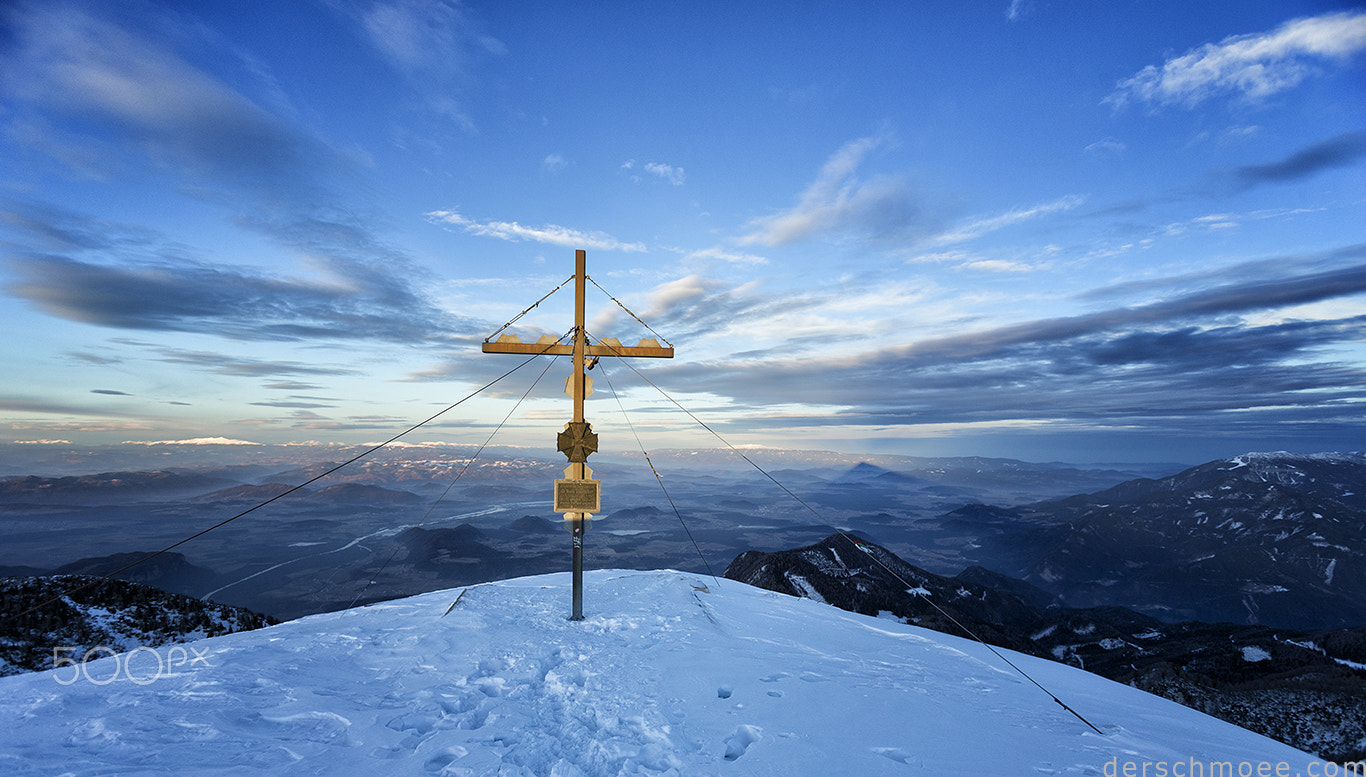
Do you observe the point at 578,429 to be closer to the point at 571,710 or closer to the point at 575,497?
the point at 575,497

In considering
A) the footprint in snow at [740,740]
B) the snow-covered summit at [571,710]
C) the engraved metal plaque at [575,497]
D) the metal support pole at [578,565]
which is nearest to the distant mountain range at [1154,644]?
the snow-covered summit at [571,710]

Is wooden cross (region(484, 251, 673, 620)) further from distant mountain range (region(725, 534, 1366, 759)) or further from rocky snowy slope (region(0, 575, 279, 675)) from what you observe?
rocky snowy slope (region(0, 575, 279, 675))

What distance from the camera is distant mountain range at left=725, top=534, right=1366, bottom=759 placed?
2362 centimetres

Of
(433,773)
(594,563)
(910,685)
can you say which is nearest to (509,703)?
(433,773)

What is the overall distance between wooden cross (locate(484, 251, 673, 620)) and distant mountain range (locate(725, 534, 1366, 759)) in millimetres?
6684

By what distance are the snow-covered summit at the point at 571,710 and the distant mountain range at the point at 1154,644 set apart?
2224mm

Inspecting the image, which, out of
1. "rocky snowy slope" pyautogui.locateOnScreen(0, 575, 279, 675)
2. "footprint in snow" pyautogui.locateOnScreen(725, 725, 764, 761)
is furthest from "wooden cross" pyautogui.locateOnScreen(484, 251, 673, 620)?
"rocky snowy slope" pyautogui.locateOnScreen(0, 575, 279, 675)

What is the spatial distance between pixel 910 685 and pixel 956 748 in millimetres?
2359

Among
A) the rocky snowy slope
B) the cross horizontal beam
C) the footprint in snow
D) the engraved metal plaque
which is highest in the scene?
the cross horizontal beam

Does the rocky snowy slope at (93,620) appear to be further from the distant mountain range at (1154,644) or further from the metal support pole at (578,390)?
the distant mountain range at (1154,644)

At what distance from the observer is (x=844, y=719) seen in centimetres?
671

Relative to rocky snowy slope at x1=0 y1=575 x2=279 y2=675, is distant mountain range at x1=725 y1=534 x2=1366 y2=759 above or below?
below

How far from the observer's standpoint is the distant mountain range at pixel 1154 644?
23.6m

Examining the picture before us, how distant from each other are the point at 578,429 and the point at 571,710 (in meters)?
5.95
